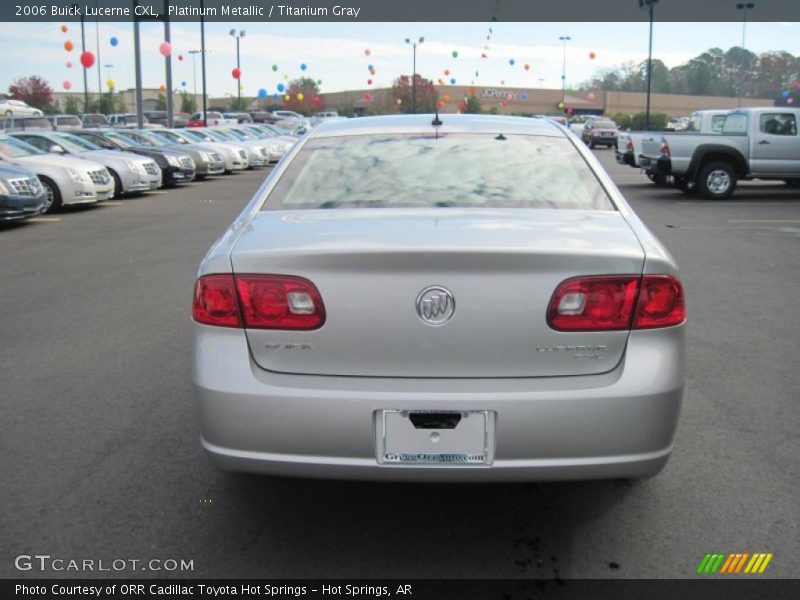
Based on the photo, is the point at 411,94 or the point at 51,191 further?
the point at 411,94

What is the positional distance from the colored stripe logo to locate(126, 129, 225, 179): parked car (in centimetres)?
2119

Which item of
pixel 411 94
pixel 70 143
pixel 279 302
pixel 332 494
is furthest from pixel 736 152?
pixel 411 94

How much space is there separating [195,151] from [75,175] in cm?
798

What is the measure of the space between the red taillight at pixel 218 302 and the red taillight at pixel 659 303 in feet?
4.65

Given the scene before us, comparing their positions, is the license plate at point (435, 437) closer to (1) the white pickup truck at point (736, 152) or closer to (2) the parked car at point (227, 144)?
(1) the white pickup truck at point (736, 152)

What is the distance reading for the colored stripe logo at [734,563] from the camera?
9.91ft

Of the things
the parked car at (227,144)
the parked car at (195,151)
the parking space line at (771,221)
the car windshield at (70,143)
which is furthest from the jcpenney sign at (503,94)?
the parking space line at (771,221)

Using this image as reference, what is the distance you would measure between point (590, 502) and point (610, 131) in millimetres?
45699

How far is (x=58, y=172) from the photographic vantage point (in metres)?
15.3

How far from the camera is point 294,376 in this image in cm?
290

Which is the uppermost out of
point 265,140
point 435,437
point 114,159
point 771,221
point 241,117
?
point 241,117

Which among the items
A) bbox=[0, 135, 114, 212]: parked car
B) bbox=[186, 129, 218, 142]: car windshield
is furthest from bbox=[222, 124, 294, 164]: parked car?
bbox=[0, 135, 114, 212]: parked car

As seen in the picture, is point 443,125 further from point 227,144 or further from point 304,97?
point 304,97

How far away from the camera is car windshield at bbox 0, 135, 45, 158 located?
1519cm
